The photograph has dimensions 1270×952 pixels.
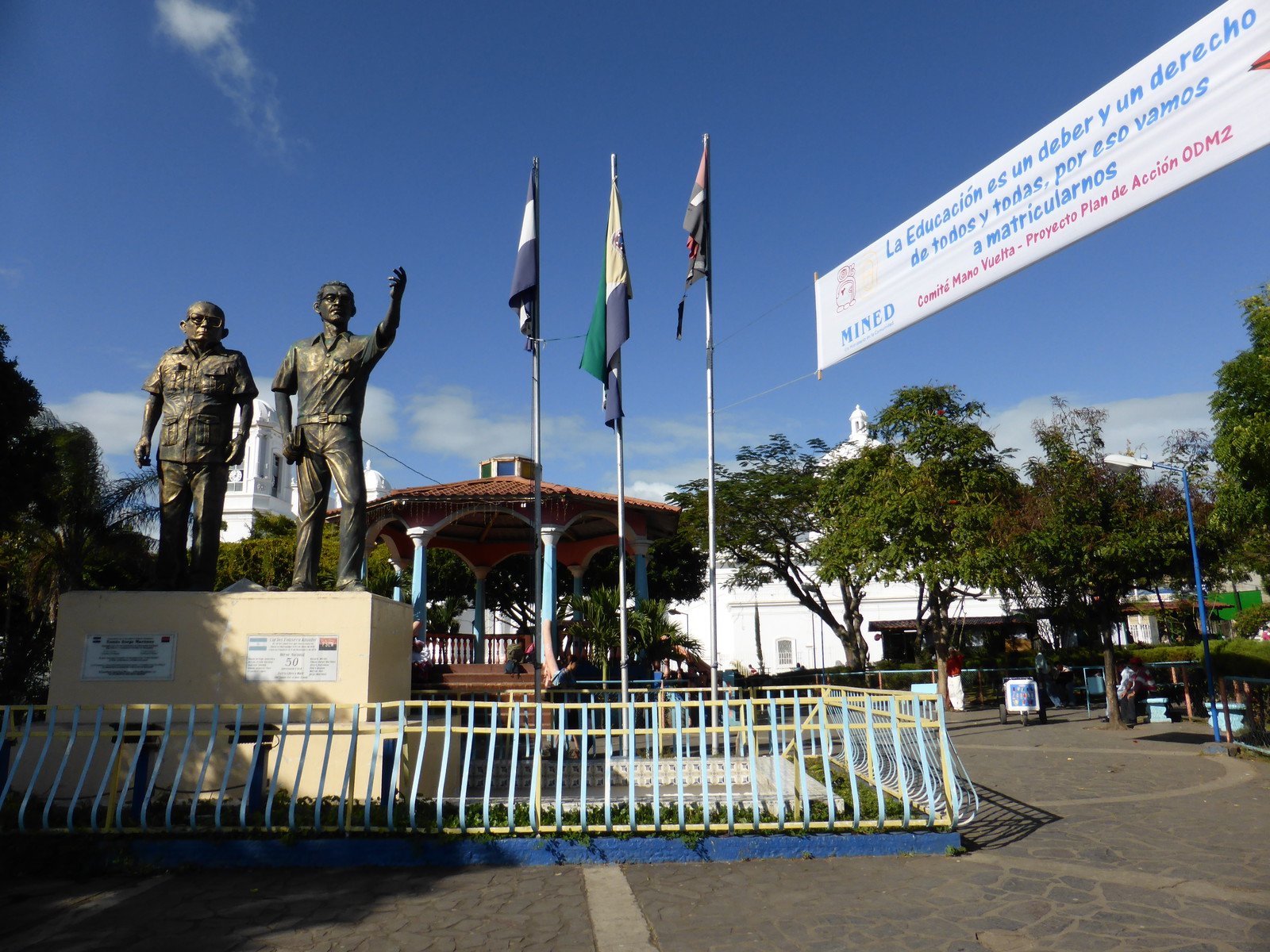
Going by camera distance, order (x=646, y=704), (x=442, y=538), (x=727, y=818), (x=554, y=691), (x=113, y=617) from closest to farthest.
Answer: (x=727, y=818), (x=646, y=704), (x=113, y=617), (x=554, y=691), (x=442, y=538)

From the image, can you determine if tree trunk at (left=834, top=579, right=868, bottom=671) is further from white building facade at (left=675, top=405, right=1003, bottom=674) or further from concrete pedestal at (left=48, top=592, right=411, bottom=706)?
concrete pedestal at (left=48, top=592, right=411, bottom=706)

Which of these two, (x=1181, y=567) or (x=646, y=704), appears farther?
(x=1181, y=567)

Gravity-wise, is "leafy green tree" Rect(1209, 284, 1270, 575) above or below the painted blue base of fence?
above

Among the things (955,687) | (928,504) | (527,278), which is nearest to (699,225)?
(527,278)

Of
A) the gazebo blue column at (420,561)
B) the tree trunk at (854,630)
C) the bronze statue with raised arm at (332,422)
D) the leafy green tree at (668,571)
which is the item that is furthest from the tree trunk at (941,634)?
the bronze statue with raised arm at (332,422)

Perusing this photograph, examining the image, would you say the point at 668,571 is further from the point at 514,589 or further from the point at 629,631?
the point at 629,631

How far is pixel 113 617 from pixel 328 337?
308 cm

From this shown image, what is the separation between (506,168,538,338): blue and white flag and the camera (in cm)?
1016

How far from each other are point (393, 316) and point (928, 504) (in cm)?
1465

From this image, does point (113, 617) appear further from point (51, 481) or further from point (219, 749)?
point (51, 481)

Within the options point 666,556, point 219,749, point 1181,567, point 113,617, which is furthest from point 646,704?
point 666,556

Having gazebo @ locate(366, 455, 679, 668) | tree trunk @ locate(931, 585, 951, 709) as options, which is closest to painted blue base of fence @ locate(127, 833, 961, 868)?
gazebo @ locate(366, 455, 679, 668)

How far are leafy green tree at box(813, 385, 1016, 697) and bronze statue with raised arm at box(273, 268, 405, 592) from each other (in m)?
13.9

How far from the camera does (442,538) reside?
69.5 feet
